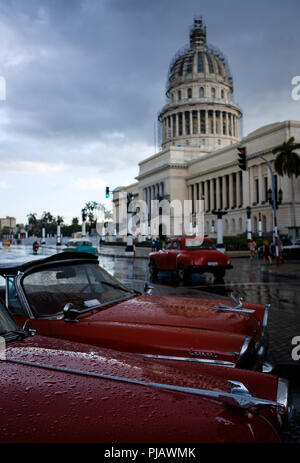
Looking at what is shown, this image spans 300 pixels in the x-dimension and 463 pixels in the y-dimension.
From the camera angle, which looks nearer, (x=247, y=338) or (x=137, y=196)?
(x=247, y=338)

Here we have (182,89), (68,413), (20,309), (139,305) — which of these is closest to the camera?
(68,413)

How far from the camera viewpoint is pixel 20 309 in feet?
11.7

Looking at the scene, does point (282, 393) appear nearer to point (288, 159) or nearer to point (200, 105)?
point (288, 159)

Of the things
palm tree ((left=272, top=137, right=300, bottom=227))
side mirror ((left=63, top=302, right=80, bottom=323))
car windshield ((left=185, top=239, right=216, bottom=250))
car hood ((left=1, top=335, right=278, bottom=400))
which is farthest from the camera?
palm tree ((left=272, top=137, right=300, bottom=227))

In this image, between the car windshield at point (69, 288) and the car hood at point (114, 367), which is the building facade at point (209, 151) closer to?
the car windshield at point (69, 288)

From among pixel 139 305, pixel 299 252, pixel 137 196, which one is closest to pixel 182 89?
pixel 137 196

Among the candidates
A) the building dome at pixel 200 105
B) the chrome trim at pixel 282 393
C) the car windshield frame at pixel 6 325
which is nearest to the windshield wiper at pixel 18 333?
the car windshield frame at pixel 6 325

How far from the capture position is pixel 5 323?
2.46m

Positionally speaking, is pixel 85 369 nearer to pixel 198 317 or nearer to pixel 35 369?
pixel 35 369

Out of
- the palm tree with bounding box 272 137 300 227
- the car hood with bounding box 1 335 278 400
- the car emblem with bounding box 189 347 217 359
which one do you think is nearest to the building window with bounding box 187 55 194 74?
the palm tree with bounding box 272 137 300 227

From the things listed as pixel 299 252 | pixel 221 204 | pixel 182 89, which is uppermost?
pixel 182 89

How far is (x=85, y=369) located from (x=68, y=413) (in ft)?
1.45

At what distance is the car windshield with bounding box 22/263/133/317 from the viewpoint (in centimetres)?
378

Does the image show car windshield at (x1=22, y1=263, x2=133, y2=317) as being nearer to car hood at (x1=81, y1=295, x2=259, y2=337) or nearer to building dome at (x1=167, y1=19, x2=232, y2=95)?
car hood at (x1=81, y1=295, x2=259, y2=337)
